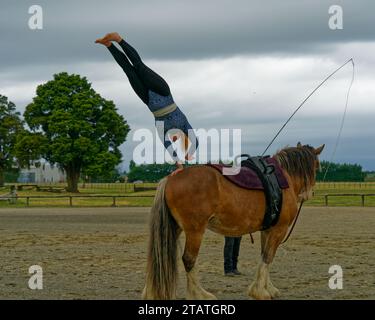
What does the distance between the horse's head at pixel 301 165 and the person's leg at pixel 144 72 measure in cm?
234

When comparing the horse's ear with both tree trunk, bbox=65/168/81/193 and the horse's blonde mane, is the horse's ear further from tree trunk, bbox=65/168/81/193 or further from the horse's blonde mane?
tree trunk, bbox=65/168/81/193

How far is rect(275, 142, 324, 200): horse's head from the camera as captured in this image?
8438 millimetres

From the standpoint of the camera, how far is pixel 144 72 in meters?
6.78

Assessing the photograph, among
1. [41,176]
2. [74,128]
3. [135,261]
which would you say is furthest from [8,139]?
[135,261]

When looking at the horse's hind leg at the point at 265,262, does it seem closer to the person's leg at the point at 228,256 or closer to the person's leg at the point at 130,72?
the person's leg at the point at 228,256

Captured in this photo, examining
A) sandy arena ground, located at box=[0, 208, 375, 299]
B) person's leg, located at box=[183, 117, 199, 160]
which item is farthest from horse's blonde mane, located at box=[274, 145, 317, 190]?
person's leg, located at box=[183, 117, 199, 160]

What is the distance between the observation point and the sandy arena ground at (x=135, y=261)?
880cm

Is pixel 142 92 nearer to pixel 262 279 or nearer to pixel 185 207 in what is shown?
pixel 185 207

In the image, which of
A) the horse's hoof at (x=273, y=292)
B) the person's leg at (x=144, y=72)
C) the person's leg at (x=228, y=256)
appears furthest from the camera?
the person's leg at (x=228, y=256)

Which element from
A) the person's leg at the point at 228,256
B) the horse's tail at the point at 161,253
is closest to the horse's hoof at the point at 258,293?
the horse's tail at the point at 161,253

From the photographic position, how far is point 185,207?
24.0 ft

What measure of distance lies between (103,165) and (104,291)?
45.0 meters

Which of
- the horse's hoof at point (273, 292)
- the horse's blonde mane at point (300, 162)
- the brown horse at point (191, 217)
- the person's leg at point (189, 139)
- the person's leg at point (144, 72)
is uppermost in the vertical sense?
the person's leg at point (144, 72)

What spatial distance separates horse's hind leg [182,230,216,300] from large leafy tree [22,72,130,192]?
1812 inches
